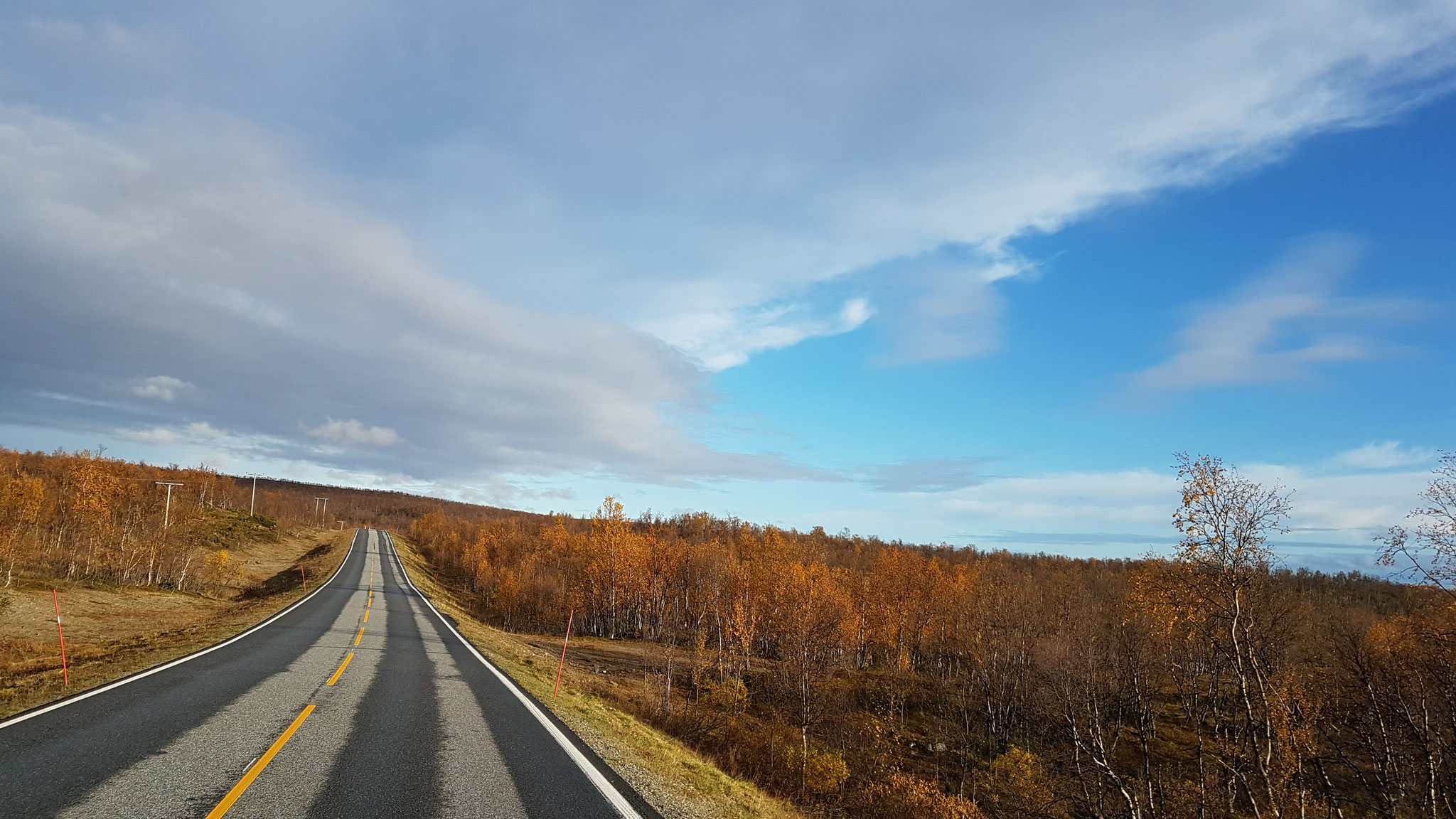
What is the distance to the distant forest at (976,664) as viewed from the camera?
82.5 feet

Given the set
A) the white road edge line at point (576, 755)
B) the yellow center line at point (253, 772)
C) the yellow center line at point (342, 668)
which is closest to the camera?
the yellow center line at point (253, 772)

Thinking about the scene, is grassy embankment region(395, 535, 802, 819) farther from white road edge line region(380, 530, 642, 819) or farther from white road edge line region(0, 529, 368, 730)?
white road edge line region(0, 529, 368, 730)

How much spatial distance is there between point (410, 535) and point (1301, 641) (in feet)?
603

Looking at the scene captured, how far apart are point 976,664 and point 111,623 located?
65.9 meters

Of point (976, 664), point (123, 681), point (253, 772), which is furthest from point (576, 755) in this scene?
point (976, 664)

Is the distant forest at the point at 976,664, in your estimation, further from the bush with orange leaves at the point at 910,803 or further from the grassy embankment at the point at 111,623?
the grassy embankment at the point at 111,623

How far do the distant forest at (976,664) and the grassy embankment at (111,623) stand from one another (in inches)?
246

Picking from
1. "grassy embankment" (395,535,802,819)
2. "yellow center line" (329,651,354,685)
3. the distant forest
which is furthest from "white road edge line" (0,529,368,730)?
the distant forest

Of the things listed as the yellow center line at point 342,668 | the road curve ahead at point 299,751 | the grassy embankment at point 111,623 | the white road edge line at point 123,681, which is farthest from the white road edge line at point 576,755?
the grassy embankment at point 111,623

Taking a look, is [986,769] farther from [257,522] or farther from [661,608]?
[257,522]

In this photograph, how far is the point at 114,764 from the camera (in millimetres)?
7297

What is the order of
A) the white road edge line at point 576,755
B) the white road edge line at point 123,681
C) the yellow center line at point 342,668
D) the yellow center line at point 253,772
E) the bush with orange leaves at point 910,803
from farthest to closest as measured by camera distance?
the bush with orange leaves at point 910,803, the yellow center line at point 342,668, the white road edge line at point 123,681, the white road edge line at point 576,755, the yellow center line at point 253,772

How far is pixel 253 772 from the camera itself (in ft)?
23.8

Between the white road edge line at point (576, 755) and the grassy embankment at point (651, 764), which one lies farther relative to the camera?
the grassy embankment at point (651, 764)
